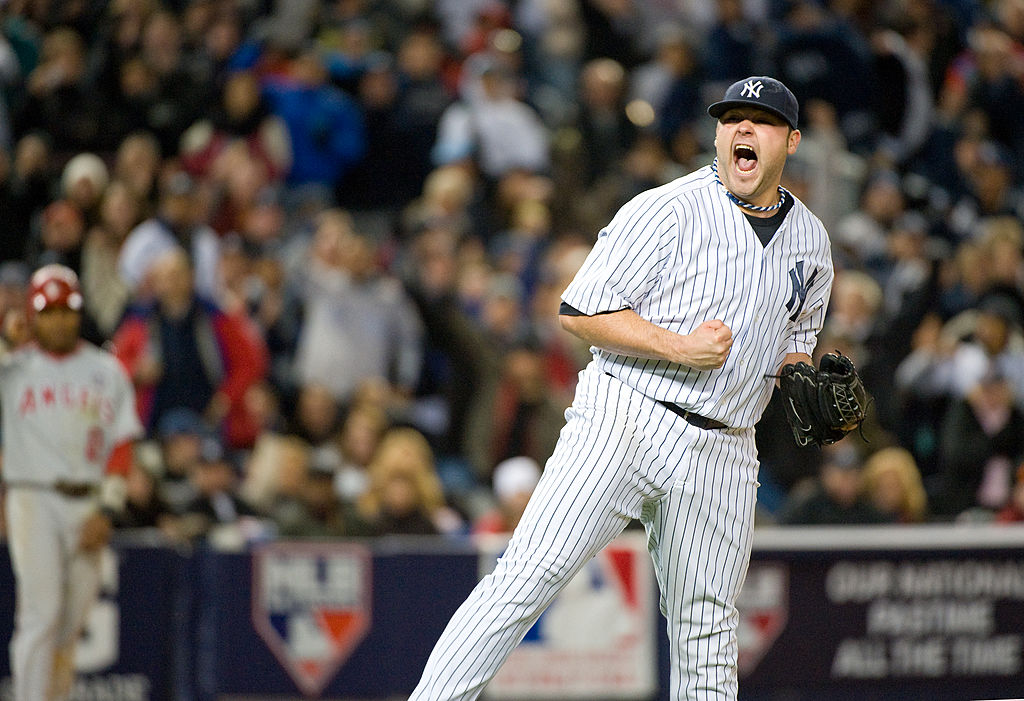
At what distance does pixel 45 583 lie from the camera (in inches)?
259

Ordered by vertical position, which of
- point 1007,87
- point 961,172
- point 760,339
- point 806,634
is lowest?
point 806,634

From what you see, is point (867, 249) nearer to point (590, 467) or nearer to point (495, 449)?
point (495, 449)

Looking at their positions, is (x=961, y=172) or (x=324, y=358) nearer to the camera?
(x=324, y=358)

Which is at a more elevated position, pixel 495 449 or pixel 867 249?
pixel 867 249

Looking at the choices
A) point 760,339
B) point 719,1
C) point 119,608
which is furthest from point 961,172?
point 760,339

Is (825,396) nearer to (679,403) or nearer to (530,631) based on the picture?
(679,403)

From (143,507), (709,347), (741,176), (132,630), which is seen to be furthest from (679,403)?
(143,507)

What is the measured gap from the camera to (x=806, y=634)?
7926 millimetres

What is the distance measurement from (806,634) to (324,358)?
357cm

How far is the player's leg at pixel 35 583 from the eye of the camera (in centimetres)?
654

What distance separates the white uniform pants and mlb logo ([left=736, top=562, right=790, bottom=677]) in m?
3.47

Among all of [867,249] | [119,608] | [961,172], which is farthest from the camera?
[961,172]

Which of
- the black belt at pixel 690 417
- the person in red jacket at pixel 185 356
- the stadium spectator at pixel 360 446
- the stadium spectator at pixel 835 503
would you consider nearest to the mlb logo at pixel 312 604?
the stadium spectator at pixel 360 446

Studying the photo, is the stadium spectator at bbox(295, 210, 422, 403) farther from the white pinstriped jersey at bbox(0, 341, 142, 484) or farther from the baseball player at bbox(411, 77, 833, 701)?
the baseball player at bbox(411, 77, 833, 701)
